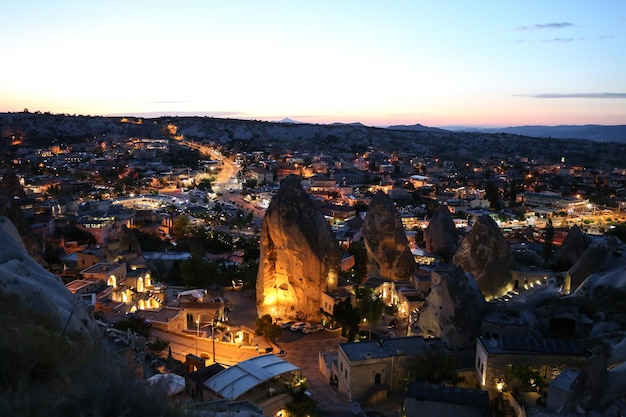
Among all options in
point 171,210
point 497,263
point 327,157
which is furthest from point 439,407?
point 327,157

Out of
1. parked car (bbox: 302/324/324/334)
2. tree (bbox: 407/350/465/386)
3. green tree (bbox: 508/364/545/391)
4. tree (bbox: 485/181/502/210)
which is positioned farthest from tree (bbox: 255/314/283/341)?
tree (bbox: 485/181/502/210)

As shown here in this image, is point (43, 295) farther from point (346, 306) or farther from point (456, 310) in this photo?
point (346, 306)

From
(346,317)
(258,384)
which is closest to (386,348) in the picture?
(346,317)

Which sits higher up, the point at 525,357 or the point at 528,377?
the point at 525,357

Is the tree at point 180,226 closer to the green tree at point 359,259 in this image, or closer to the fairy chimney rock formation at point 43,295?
the green tree at point 359,259

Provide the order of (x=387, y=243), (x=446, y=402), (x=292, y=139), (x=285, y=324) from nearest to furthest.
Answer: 1. (x=446, y=402)
2. (x=285, y=324)
3. (x=387, y=243)
4. (x=292, y=139)

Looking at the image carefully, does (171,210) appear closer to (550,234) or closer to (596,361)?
(550,234)
